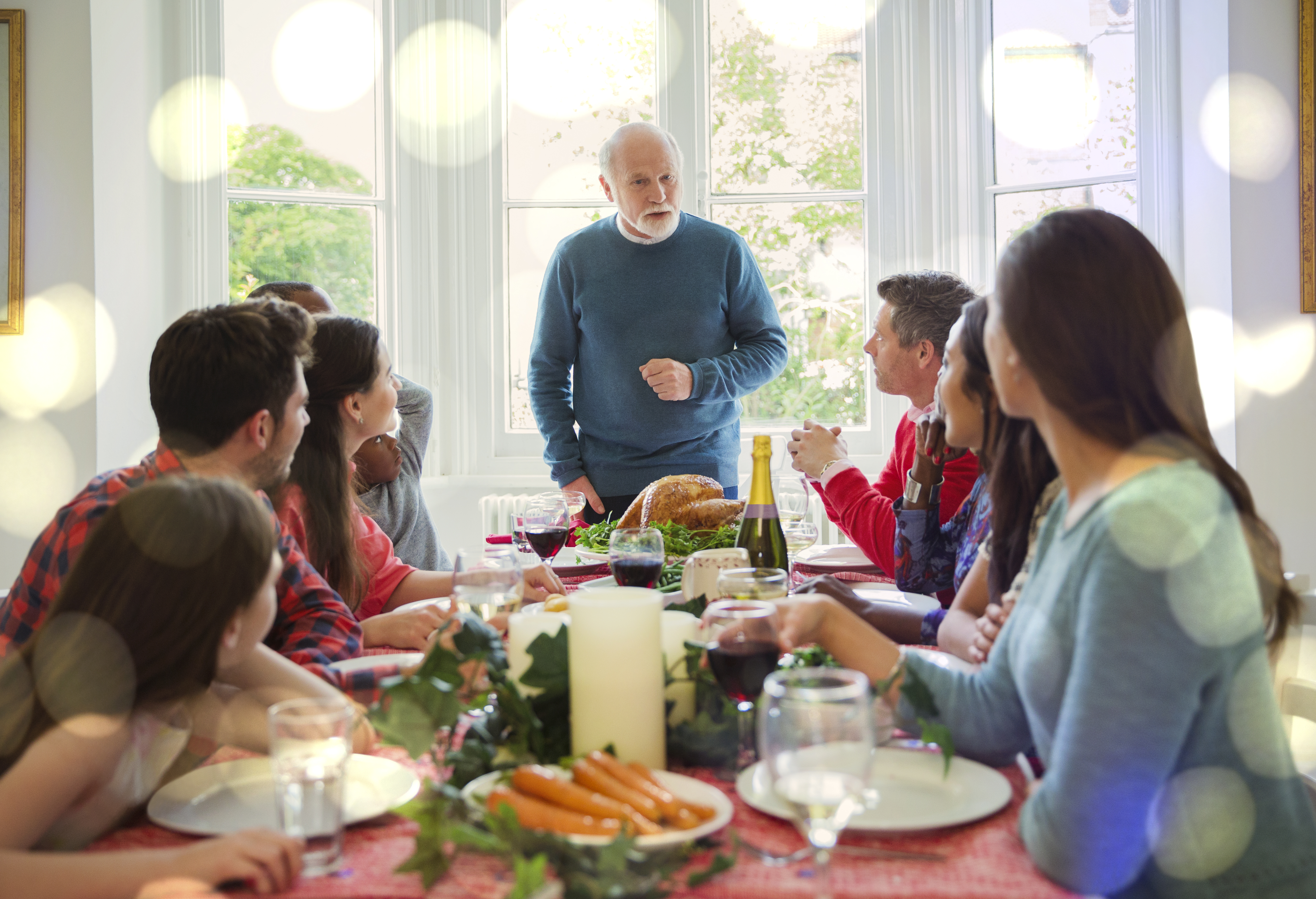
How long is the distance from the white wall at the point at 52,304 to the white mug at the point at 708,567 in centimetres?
256

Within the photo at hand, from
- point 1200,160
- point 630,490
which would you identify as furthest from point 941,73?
point 630,490

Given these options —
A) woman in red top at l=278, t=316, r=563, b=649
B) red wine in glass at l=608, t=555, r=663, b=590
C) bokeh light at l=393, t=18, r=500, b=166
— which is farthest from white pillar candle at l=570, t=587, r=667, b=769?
bokeh light at l=393, t=18, r=500, b=166

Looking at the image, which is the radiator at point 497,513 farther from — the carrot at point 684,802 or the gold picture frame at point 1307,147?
the carrot at point 684,802

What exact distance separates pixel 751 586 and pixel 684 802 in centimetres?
43

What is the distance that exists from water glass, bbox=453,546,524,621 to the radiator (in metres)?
2.71

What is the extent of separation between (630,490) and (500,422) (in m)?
1.15

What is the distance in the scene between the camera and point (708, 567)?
1.54 metres

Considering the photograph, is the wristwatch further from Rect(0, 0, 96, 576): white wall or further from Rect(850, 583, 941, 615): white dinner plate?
Rect(0, 0, 96, 576): white wall

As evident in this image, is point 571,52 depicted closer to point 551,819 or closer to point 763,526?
point 763,526

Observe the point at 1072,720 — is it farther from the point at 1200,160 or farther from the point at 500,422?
the point at 500,422

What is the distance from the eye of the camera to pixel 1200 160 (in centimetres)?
335

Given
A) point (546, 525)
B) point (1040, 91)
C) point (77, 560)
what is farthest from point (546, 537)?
point (1040, 91)

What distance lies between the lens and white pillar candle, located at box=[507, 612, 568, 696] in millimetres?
1017

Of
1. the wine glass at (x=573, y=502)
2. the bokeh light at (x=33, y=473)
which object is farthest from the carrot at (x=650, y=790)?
the bokeh light at (x=33, y=473)
